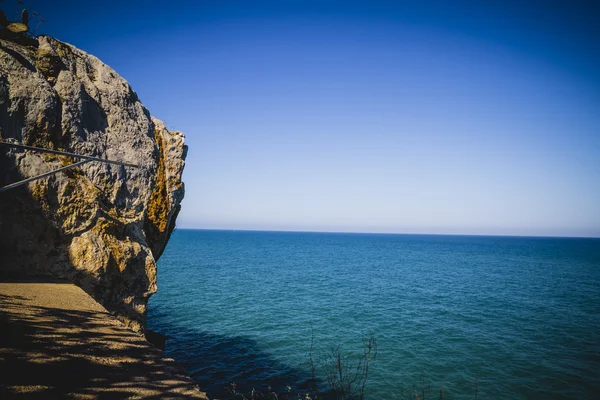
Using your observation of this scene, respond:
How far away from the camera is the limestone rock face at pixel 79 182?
26.9 feet

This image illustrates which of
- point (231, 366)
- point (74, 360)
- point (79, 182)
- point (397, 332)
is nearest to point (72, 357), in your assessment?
point (74, 360)

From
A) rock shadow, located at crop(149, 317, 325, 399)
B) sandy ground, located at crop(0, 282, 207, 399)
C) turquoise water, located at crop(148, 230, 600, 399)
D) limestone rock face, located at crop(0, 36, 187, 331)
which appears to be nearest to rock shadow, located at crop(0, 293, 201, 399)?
sandy ground, located at crop(0, 282, 207, 399)

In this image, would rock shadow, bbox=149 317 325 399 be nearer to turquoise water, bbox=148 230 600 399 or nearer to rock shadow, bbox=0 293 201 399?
turquoise water, bbox=148 230 600 399

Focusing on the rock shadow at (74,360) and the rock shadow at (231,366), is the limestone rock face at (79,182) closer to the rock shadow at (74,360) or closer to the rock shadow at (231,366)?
the rock shadow at (74,360)

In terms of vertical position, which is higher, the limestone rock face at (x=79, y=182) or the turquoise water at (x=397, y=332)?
the limestone rock face at (x=79, y=182)

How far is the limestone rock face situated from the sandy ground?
1.81m

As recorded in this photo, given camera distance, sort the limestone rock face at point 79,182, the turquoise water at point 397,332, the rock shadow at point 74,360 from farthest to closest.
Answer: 1. the turquoise water at point 397,332
2. the limestone rock face at point 79,182
3. the rock shadow at point 74,360

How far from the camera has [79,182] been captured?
30.9 feet

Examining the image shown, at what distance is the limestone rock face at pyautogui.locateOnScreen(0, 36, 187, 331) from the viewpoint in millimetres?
8203

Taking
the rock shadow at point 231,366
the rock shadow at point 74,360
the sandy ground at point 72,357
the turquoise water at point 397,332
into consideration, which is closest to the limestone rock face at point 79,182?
the sandy ground at point 72,357

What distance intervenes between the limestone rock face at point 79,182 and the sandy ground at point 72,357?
71.1 inches

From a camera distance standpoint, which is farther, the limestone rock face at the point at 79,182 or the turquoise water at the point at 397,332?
the turquoise water at the point at 397,332

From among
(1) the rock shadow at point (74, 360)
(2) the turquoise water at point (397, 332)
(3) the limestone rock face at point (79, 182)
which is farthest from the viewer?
(2) the turquoise water at point (397, 332)

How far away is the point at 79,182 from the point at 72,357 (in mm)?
Answer: 6543
